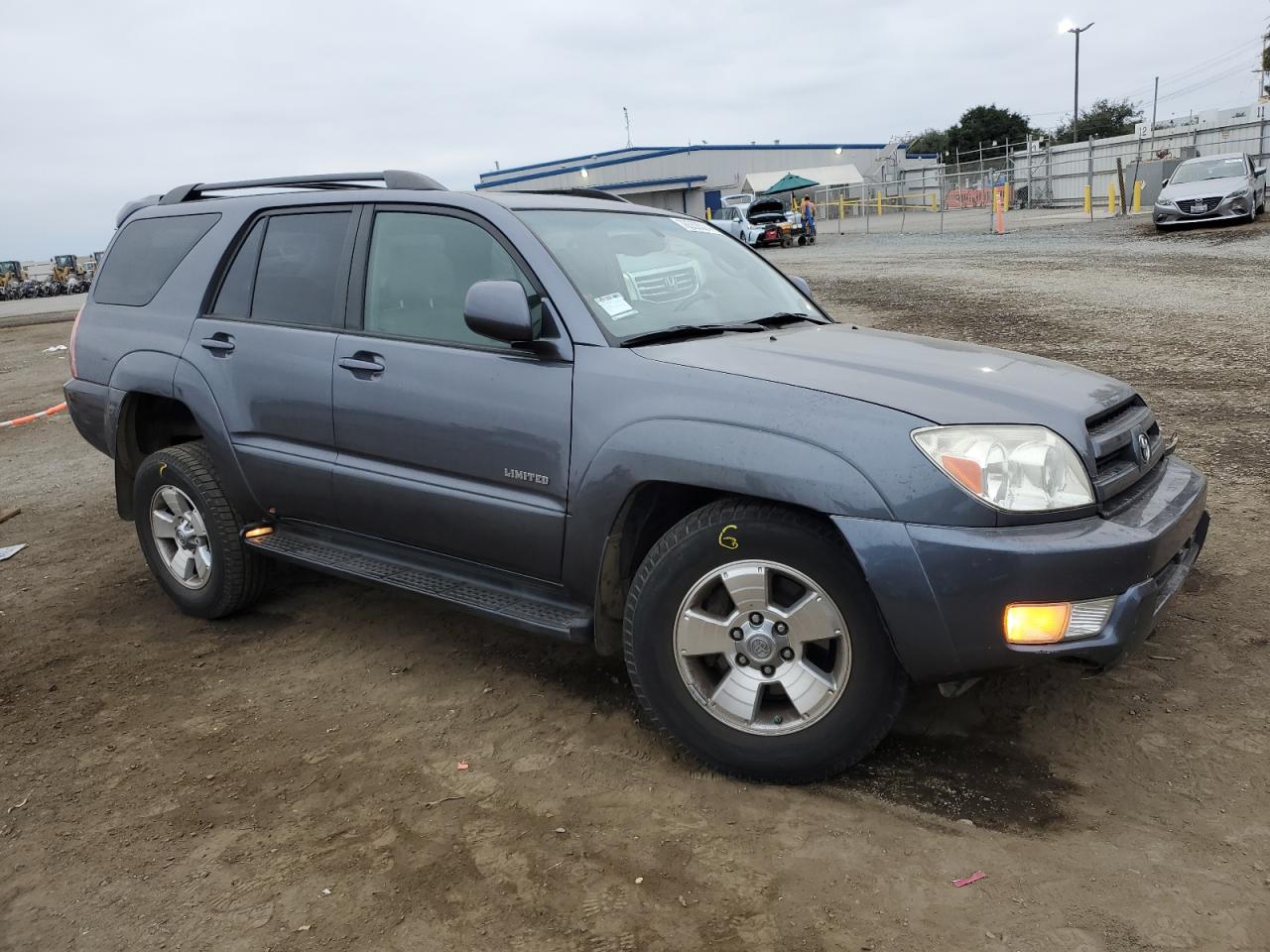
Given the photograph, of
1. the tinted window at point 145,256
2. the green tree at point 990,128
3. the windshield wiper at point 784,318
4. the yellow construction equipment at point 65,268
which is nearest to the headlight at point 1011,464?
the windshield wiper at point 784,318

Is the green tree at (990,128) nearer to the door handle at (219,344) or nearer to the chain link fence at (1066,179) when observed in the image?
the chain link fence at (1066,179)

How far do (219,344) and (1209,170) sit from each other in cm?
2279

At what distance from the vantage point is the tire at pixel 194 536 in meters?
4.20

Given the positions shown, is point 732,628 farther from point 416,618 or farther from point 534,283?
point 416,618

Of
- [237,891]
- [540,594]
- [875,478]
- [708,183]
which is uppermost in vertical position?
[708,183]

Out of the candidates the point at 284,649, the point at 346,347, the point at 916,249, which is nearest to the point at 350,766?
the point at 284,649

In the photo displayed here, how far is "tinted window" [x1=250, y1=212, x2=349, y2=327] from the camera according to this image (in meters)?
3.84

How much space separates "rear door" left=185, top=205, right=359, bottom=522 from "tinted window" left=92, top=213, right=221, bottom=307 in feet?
1.26

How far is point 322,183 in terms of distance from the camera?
421 cm

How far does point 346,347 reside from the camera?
3.68 meters

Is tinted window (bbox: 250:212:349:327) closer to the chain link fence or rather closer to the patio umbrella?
the chain link fence

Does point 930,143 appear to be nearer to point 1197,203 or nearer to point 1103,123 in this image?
point 1103,123

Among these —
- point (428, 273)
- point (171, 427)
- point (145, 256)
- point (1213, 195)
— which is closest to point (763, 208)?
point (1213, 195)

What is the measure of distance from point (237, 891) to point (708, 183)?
6626cm
